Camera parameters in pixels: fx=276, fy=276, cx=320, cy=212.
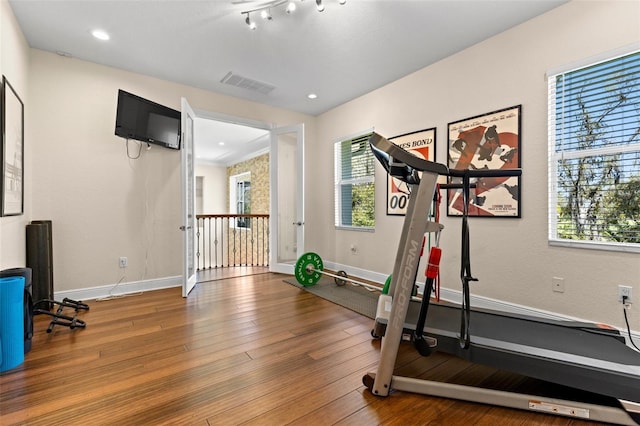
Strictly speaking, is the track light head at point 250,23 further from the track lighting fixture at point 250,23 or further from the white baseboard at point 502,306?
the white baseboard at point 502,306

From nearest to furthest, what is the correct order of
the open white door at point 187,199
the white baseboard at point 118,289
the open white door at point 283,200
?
the white baseboard at point 118,289 < the open white door at point 187,199 < the open white door at point 283,200

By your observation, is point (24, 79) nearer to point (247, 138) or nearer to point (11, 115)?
point (11, 115)

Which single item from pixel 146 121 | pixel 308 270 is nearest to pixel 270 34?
pixel 146 121

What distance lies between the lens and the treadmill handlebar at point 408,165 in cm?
147

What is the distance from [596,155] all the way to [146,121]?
15.1ft

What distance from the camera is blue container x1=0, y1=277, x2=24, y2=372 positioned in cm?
179

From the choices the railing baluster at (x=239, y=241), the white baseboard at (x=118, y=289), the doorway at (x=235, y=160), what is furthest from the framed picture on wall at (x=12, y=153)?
the railing baluster at (x=239, y=241)

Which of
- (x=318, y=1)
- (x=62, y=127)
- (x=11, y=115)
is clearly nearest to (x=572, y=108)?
(x=318, y=1)

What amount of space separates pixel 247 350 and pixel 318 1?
2.80 meters

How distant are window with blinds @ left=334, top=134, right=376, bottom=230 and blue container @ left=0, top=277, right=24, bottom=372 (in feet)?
12.1

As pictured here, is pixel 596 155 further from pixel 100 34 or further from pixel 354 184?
pixel 100 34

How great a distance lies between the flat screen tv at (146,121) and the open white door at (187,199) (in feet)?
0.93

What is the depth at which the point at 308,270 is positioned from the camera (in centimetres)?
379

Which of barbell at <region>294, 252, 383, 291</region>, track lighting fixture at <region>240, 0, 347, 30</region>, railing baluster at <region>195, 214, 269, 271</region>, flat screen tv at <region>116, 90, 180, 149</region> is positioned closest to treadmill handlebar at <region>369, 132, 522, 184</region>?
track lighting fixture at <region>240, 0, 347, 30</region>
